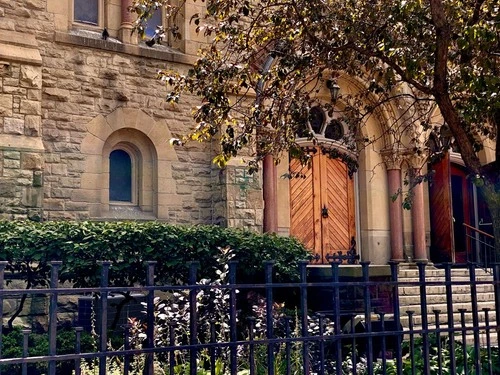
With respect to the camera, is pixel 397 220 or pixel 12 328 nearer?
pixel 12 328

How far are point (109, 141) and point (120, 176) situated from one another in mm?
659

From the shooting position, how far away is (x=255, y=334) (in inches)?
271

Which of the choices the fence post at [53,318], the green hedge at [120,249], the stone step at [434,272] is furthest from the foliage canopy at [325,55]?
the stone step at [434,272]

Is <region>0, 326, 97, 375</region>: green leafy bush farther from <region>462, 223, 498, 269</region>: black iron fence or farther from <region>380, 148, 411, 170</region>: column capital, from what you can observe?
<region>462, 223, 498, 269</region>: black iron fence

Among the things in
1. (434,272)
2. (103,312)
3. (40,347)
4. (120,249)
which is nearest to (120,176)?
(120,249)

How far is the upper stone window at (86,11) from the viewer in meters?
11.2

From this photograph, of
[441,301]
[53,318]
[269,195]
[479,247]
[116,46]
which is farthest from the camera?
[479,247]

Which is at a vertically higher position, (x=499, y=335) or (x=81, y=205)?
(x=81, y=205)

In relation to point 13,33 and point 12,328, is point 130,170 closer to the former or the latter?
point 13,33

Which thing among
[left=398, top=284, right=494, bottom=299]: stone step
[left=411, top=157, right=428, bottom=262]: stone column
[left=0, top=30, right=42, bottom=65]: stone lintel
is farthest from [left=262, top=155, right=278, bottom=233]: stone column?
[left=0, top=30, right=42, bottom=65]: stone lintel

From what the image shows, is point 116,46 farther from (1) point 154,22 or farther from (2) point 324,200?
(2) point 324,200

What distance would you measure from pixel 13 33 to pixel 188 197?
155 inches

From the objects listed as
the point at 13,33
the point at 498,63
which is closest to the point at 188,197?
the point at 13,33

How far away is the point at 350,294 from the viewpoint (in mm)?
8766
